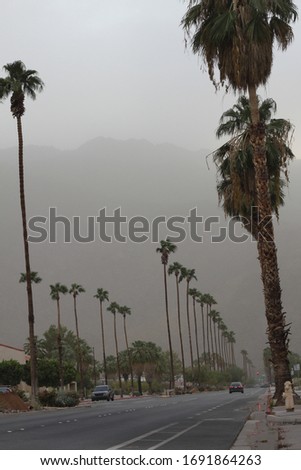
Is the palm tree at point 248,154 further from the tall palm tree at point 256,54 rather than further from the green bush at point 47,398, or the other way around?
the green bush at point 47,398

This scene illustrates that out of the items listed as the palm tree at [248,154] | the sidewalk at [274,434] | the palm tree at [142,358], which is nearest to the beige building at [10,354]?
the palm tree at [142,358]

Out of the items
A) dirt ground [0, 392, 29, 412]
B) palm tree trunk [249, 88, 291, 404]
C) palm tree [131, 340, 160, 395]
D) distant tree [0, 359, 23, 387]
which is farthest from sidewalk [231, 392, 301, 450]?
palm tree [131, 340, 160, 395]

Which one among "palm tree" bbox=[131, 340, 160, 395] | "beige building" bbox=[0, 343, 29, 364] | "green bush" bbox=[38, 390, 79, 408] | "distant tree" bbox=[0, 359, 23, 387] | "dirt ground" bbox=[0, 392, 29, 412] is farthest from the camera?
"palm tree" bbox=[131, 340, 160, 395]

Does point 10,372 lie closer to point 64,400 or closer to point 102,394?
point 102,394

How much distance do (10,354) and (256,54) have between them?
86302 mm

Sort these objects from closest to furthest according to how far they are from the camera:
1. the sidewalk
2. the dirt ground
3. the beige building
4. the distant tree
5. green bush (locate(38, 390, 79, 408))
Answer: 1. the sidewalk
2. the dirt ground
3. green bush (locate(38, 390, 79, 408))
4. the distant tree
5. the beige building

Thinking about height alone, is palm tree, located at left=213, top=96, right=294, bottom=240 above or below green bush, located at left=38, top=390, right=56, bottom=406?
above

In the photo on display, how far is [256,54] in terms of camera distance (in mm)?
30078

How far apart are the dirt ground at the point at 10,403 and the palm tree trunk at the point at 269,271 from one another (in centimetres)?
2465

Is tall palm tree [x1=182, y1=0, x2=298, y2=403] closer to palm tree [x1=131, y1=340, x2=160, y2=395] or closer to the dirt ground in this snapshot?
the dirt ground

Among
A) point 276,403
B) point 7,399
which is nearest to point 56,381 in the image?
point 7,399

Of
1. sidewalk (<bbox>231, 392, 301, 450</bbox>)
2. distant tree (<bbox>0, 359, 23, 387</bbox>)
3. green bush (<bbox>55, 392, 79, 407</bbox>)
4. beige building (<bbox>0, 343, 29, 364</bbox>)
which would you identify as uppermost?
beige building (<bbox>0, 343, 29, 364</bbox>)

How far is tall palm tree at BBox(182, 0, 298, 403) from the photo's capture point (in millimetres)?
30078

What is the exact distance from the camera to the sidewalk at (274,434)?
16984 millimetres
